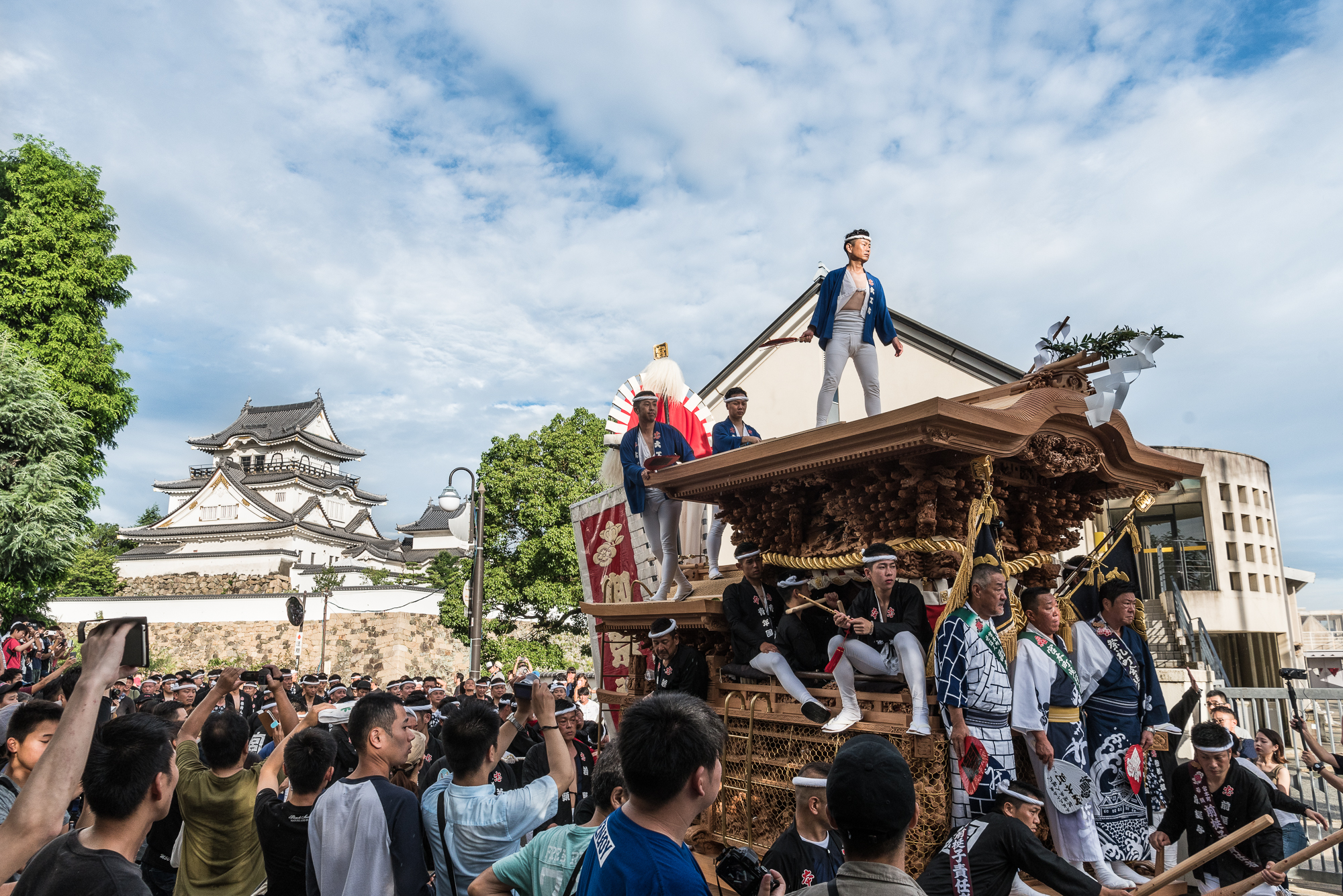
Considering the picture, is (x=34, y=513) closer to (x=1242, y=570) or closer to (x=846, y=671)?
(x=846, y=671)

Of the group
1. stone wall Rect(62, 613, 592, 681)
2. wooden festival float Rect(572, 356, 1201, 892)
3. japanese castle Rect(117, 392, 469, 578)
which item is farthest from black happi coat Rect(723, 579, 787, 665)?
japanese castle Rect(117, 392, 469, 578)

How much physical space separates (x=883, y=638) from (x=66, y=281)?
706 inches

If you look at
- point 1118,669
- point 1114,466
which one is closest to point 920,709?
point 1118,669

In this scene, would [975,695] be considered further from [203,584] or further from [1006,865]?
[203,584]

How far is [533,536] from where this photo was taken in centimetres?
2189

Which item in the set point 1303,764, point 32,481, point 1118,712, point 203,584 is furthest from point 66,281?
point 203,584

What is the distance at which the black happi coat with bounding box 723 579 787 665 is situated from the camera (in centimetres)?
634

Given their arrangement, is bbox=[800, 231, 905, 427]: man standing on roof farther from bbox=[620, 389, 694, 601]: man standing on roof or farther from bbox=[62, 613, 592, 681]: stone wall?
bbox=[62, 613, 592, 681]: stone wall

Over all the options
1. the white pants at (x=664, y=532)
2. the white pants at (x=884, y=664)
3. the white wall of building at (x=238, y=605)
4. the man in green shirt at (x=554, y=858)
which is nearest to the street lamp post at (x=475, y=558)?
the white pants at (x=664, y=532)

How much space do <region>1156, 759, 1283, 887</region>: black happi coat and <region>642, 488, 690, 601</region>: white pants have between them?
4.39 meters

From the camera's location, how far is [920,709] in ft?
16.7

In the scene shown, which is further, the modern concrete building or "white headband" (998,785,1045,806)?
the modern concrete building

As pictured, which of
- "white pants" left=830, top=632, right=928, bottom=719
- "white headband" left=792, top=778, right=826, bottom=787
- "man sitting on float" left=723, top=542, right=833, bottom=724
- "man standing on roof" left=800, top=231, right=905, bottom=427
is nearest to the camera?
"white headband" left=792, top=778, right=826, bottom=787

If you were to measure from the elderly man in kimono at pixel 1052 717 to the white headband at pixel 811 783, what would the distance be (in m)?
2.17
